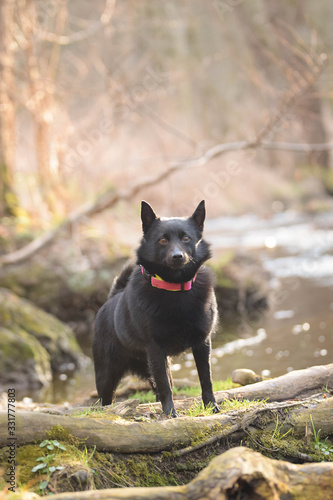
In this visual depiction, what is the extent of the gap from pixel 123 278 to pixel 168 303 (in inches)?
40.9

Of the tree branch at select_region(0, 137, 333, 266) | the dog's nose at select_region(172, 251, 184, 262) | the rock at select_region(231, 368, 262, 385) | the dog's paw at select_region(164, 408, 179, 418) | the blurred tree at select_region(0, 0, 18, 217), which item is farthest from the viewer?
the blurred tree at select_region(0, 0, 18, 217)

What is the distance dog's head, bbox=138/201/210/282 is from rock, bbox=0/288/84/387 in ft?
14.2

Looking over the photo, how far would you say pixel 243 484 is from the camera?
250cm

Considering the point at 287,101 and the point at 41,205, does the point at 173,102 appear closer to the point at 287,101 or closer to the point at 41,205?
the point at 41,205

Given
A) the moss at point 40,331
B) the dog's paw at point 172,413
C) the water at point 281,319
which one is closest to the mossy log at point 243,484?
the dog's paw at point 172,413

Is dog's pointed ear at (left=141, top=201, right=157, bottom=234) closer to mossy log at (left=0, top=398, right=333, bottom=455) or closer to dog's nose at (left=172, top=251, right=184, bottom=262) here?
dog's nose at (left=172, top=251, right=184, bottom=262)

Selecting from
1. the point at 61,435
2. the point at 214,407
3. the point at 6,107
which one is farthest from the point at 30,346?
the point at 6,107

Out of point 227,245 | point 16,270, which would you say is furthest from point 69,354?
point 227,245

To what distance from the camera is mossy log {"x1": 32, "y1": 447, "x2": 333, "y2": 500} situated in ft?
7.91

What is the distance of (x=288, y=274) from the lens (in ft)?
43.1

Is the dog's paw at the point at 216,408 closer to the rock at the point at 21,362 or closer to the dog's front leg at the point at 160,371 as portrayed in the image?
the dog's front leg at the point at 160,371

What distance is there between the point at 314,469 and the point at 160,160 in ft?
54.0

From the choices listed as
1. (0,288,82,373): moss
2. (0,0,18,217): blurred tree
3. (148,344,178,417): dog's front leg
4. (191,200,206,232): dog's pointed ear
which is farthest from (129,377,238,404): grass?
(0,0,18,217): blurred tree

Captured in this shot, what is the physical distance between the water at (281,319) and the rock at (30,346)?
16.6 inches
